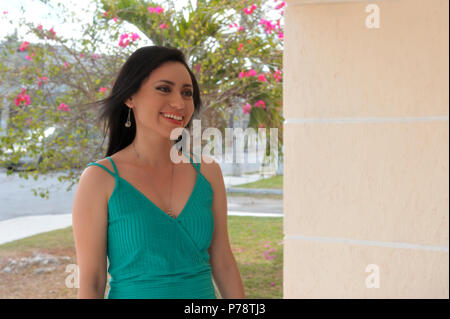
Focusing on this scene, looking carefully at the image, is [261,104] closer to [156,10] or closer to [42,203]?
[156,10]

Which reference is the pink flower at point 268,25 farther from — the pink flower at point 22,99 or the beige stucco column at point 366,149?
the beige stucco column at point 366,149

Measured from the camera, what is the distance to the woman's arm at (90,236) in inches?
49.8

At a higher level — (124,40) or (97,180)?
(124,40)

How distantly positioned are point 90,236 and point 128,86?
0.41m

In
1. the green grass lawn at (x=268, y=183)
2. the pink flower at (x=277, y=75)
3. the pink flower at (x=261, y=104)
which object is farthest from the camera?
the green grass lawn at (x=268, y=183)

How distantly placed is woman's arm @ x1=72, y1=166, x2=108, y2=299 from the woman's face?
0.74 feet

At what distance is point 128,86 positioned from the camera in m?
1.40

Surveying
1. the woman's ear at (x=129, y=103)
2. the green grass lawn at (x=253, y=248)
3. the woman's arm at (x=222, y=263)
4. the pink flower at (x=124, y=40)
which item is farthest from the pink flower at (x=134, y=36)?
the green grass lawn at (x=253, y=248)

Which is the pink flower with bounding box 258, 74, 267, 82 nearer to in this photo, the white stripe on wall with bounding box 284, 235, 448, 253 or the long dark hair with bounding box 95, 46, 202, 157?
the long dark hair with bounding box 95, 46, 202, 157

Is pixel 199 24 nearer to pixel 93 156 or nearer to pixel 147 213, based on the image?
pixel 93 156

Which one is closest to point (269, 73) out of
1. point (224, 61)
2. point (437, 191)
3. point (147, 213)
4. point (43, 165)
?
point (224, 61)

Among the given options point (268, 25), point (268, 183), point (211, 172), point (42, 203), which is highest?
point (268, 25)

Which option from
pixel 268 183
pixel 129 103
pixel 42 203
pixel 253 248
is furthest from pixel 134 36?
pixel 268 183

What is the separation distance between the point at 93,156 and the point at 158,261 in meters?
2.46
